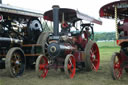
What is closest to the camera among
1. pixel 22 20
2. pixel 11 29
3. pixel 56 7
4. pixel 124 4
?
pixel 124 4

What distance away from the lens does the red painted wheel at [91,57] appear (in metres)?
5.56

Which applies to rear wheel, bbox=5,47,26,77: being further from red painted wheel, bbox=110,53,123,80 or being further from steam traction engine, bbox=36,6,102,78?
red painted wheel, bbox=110,53,123,80

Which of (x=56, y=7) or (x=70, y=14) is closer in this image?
(x=56, y=7)

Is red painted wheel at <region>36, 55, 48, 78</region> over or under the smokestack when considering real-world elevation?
under

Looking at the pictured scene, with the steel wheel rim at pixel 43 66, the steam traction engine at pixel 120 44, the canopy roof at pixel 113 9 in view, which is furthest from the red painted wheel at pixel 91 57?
the steel wheel rim at pixel 43 66

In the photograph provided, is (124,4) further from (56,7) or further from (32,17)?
(32,17)

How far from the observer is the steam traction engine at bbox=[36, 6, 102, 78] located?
4809 mm

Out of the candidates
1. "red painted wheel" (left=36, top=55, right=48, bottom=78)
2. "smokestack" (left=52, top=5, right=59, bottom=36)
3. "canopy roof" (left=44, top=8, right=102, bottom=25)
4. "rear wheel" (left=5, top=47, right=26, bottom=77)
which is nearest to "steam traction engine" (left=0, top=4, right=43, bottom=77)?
"rear wheel" (left=5, top=47, right=26, bottom=77)

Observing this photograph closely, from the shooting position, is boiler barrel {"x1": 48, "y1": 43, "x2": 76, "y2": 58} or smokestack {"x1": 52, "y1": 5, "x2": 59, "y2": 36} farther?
smokestack {"x1": 52, "y1": 5, "x2": 59, "y2": 36}

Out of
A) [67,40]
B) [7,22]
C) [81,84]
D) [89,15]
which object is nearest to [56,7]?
[67,40]

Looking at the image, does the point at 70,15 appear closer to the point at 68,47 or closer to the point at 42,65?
the point at 68,47

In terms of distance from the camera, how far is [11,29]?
19.6 feet

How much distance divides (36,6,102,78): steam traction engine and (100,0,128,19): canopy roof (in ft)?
2.35

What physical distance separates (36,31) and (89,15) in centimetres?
197
